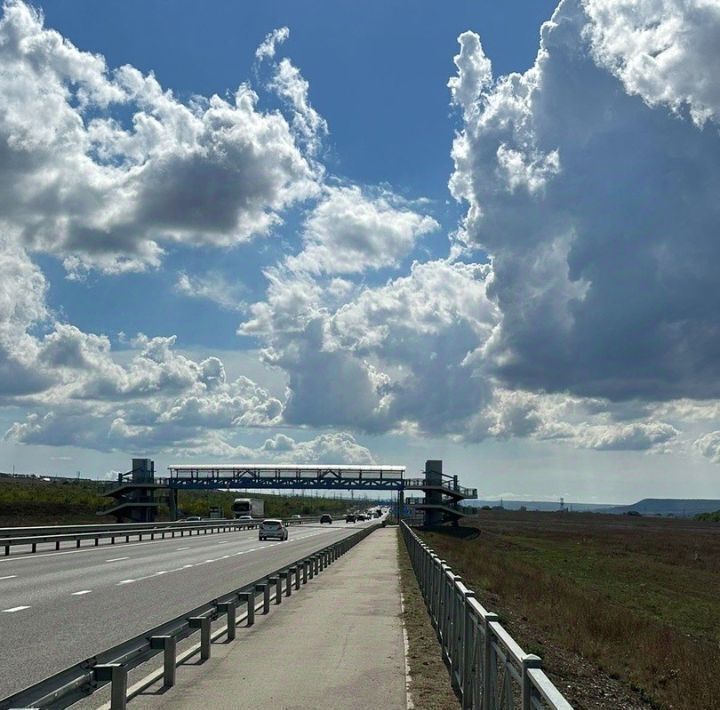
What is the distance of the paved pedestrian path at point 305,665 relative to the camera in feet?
31.2

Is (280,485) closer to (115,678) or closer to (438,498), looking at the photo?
(438,498)

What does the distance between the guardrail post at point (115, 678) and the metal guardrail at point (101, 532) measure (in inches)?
1211

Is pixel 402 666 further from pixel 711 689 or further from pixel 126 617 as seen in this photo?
pixel 126 617

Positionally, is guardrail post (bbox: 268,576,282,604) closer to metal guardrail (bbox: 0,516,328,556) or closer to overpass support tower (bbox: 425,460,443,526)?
metal guardrail (bbox: 0,516,328,556)

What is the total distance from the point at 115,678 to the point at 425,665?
5.16m

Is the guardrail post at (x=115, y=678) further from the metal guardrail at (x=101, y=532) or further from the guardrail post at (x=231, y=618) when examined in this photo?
the metal guardrail at (x=101, y=532)

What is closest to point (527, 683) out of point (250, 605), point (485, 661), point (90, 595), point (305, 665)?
point (485, 661)

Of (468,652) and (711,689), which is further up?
(468,652)

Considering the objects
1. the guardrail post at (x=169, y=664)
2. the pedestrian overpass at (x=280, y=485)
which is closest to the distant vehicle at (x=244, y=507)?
the pedestrian overpass at (x=280, y=485)

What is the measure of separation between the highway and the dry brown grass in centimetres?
419

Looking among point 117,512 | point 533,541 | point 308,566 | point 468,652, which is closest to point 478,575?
point 308,566

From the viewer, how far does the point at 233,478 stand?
106875 millimetres

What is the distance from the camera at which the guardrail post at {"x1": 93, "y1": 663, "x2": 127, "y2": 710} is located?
7.38m

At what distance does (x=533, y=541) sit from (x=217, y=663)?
69.5 meters
